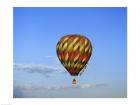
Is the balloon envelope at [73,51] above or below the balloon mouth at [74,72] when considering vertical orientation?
above

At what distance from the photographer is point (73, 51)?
5211 mm

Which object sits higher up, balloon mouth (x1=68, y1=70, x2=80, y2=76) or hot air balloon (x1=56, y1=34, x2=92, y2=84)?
hot air balloon (x1=56, y1=34, x2=92, y2=84)

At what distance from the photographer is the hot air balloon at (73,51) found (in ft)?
17.0

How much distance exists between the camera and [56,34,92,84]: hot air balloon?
518 centimetres

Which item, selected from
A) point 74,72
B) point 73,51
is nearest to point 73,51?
point 73,51

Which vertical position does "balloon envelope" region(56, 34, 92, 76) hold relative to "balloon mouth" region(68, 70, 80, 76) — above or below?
above

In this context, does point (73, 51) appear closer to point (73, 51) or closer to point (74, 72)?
point (73, 51)

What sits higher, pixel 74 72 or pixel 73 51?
pixel 73 51
